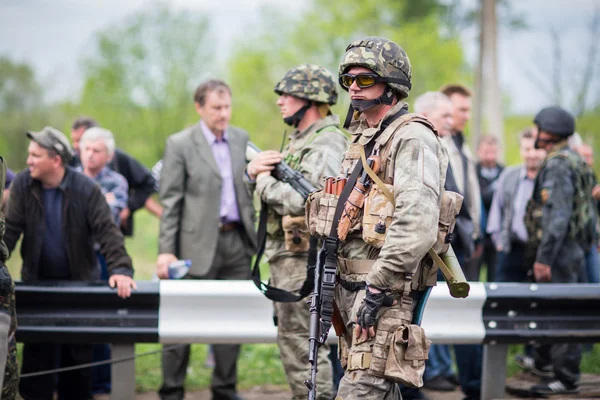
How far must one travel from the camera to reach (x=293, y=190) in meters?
4.99

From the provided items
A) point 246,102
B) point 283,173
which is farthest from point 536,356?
point 246,102

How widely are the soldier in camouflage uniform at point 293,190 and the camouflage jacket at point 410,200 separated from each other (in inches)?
49.0

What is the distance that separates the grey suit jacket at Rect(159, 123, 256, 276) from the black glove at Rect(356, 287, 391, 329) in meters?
2.71

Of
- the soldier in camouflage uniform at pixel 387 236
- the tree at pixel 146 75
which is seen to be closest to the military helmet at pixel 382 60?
the soldier in camouflage uniform at pixel 387 236

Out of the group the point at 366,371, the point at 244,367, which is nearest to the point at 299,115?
the point at 366,371

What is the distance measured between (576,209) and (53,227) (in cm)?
421

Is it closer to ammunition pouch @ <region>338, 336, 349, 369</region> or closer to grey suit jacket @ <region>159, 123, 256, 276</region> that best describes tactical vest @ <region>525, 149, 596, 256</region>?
grey suit jacket @ <region>159, 123, 256, 276</region>

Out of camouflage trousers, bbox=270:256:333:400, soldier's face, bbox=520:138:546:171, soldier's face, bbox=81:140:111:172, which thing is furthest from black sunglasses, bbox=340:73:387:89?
soldier's face, bbox=520:138:546:171

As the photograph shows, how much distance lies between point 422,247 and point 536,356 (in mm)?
3823

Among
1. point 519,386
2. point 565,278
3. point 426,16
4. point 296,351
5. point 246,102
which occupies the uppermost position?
point 426,16

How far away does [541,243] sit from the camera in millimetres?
6410

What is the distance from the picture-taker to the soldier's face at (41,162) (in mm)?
5363

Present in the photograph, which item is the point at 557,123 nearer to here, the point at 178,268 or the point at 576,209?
the point at 576,209

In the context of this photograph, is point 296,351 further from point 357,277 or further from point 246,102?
point 246,102
